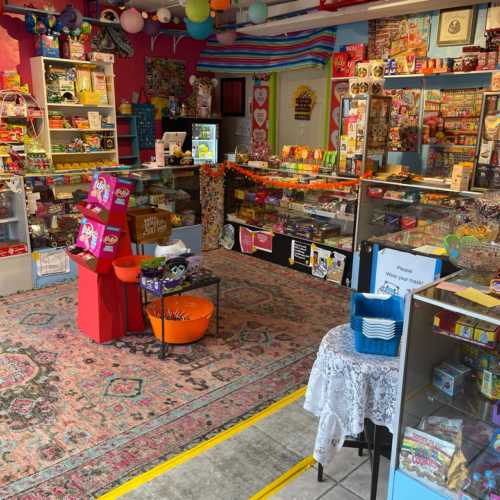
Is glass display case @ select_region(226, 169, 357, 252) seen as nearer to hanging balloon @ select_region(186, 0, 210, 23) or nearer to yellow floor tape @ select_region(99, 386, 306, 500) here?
hanging balloon @ select_region(186, 0, 210, 23)

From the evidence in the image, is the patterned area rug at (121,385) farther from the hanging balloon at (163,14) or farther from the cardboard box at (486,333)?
the hanging balloon at (163,14)

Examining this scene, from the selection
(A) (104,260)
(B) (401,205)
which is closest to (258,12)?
(B) (401,205)

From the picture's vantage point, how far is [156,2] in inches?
293

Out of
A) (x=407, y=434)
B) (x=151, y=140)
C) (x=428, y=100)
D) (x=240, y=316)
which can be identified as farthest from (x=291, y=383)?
(x=151, y=140)

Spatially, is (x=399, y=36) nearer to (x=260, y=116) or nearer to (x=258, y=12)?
(x=258, y=12)

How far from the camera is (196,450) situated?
296 centimetres

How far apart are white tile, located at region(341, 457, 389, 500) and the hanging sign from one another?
3.26 feet

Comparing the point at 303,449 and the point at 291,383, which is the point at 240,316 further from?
the point at 303,449

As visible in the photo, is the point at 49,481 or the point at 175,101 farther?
the point at 175,101

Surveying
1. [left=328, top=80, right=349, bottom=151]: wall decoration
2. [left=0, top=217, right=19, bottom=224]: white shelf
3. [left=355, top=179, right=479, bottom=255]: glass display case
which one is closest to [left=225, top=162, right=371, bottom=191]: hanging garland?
[left=355, top=179, right=479, bottom=255]: glass display case

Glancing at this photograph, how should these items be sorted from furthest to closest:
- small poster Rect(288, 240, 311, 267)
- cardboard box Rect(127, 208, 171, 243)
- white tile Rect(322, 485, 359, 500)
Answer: small poster Rect(288, 240, 311, 267) → cardboard box Rect(127, 208, 171, 243) → white tile Rect(322, 485, 359, 500)

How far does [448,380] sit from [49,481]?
7.02 feet

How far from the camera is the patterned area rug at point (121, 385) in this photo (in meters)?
2.86

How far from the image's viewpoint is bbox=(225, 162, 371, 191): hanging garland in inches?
221
